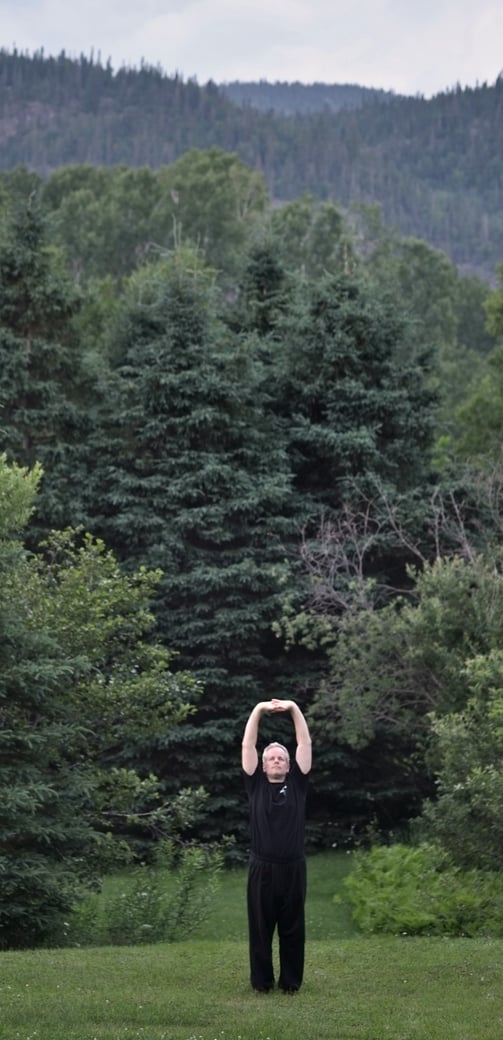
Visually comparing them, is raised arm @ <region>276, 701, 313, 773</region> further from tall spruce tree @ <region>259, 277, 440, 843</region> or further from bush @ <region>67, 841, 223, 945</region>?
tall spruce tree @ <region>259, 277, 440, 843</region>

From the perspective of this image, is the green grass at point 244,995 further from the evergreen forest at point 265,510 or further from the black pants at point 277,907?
the evergreen forest at point 265,510

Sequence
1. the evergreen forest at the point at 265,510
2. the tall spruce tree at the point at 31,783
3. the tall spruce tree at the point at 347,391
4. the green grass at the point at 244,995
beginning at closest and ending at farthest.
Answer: the green grass at the point at 244,995 < the tall spruce tree at the point at 31,783 < the evergreen forest at the point at 265,510 < the tall spruce tree at the point at 347,391

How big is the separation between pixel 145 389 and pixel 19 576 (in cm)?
1085

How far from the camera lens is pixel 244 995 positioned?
11734mm

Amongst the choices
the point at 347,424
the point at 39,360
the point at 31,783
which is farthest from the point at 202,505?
the point at 31,783

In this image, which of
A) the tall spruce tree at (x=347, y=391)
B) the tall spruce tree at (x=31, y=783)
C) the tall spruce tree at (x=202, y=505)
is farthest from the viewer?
the tall spruce tree at (x=347, y=391)

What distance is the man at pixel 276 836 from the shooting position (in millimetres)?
11141

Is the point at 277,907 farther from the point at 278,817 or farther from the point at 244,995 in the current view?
the point at 244,995

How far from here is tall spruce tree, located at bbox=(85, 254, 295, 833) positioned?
29.3m

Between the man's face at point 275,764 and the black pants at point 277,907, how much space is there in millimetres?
683

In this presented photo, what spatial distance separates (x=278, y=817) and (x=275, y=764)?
418 mm

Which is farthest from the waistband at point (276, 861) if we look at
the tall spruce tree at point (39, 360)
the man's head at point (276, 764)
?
the tall spruce tree at point (39, 360)

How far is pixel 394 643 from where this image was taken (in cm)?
2598

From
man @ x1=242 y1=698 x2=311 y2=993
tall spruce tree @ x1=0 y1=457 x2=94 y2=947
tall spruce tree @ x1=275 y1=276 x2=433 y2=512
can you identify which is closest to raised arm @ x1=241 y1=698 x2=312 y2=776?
man @ x1=242 y1=698 x2=311 y2=993
